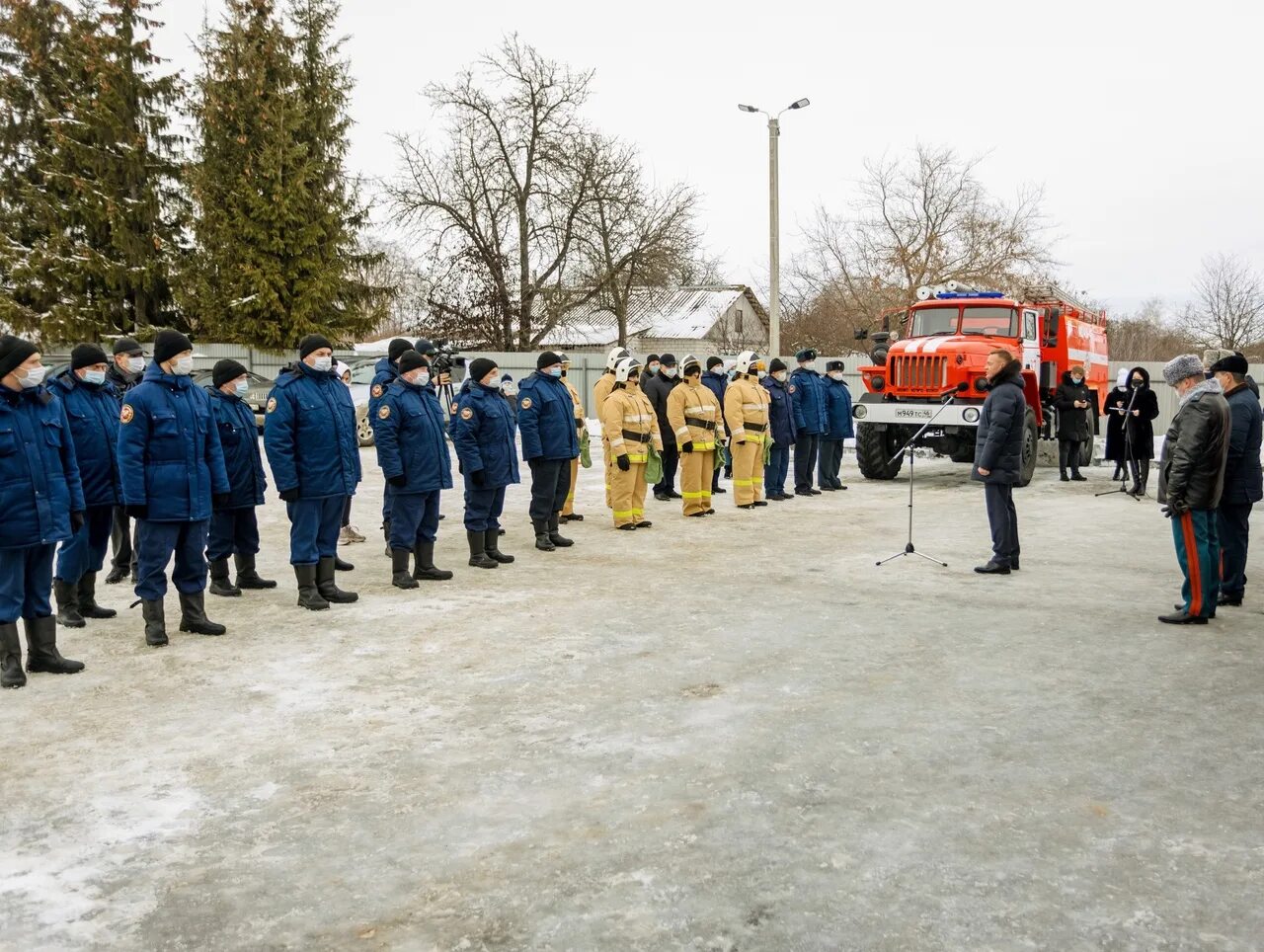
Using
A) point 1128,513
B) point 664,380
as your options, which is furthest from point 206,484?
point 1128,513

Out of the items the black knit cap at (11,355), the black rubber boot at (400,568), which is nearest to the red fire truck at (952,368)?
the black rubber boot at (400,568)

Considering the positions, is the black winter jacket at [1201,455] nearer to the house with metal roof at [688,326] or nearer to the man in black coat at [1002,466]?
the man in black coat at [1002,466]

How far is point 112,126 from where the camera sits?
33.8 metres

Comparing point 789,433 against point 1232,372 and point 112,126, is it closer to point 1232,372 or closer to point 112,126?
point 1232,372

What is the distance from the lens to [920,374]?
53.6ft

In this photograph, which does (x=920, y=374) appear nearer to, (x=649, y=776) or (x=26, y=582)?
(x=649, y=776)

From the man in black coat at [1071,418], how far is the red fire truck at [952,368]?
36 centimetres

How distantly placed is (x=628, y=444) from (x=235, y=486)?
177 inches

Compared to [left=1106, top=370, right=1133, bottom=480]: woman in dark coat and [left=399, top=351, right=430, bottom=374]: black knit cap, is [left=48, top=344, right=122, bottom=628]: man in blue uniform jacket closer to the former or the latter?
[left=399, top=351, right=430, bottom=374]: black knit cap

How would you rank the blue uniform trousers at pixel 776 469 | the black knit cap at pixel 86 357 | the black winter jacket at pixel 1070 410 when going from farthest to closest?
the black winter jacket at pixel 1070 410
the blue uniform trousers at pixel 776 469
the black knit cap at pixel 86 357

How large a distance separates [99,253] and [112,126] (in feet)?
13.1

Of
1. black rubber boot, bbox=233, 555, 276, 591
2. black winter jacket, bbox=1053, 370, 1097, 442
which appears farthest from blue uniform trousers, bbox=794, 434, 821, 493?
black rubber boot, bbox=233, 555, 276, 591

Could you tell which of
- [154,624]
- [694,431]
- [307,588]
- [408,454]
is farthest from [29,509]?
[694,431]

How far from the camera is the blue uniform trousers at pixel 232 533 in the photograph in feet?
28.0
